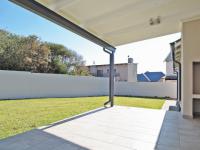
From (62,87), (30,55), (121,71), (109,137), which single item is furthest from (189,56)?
(121,71)

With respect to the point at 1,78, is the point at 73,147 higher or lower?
lower

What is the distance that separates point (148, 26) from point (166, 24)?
2.40 ft

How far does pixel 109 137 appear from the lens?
162 inches

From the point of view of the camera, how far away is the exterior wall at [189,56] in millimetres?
6484

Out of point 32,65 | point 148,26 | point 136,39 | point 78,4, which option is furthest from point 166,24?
point 32,65

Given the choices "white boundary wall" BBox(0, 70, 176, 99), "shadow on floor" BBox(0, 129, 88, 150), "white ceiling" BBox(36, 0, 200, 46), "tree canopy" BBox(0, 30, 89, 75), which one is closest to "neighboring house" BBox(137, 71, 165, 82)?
"white boundary wall" BBox(0, 70, 176, 99)

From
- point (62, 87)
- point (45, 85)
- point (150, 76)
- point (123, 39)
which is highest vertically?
point (123, 39)

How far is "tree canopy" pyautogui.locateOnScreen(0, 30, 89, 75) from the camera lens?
16359 mm

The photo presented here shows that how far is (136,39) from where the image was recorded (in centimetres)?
820

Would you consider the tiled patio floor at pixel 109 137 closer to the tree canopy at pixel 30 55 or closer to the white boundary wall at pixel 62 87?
the white boundary wall at pixel 62 87

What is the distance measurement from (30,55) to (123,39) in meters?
12.5

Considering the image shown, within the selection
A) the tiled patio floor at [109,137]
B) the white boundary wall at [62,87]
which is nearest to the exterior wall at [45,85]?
the white boundary wall at [62,87]

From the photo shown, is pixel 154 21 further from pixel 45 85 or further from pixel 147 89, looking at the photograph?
pixel 147 89

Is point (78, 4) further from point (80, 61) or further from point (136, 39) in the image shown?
point (80, 61)
